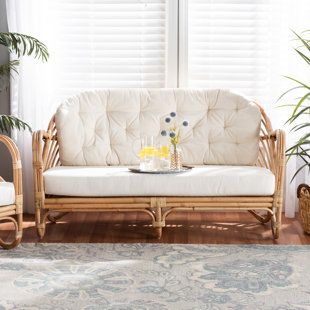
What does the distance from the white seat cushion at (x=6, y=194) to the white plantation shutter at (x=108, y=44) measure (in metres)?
1.44

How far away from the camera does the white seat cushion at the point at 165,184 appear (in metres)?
3.92

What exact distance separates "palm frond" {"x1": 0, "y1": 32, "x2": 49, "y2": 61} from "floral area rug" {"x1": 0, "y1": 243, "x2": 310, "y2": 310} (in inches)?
54.1

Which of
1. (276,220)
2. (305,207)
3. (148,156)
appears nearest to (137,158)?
(148,156)

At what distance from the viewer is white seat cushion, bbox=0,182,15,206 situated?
364cm

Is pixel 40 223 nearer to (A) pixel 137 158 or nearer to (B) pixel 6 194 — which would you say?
(B) pixel 6 194

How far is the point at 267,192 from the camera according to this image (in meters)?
3.94

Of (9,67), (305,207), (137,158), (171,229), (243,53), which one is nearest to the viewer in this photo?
(305,207)

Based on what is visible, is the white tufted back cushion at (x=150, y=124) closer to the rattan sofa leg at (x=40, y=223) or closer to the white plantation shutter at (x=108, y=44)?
the white plantation shutter at (x=108, y=44)

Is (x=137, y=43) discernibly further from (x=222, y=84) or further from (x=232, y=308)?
(x=232, y=308)

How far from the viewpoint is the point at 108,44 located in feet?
16.3

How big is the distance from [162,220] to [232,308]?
130 centimetres

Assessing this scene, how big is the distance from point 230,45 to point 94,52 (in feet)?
3.35

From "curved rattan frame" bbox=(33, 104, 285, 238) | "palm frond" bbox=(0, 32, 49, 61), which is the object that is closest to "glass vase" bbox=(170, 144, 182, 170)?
"curved rattan frame" bbox=(33, 104, 285, 238)

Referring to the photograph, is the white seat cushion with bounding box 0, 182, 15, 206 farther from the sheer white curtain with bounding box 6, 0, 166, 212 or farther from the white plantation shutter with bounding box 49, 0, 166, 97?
the white plantation shutter with bounding box 49, 0, 166, 97
